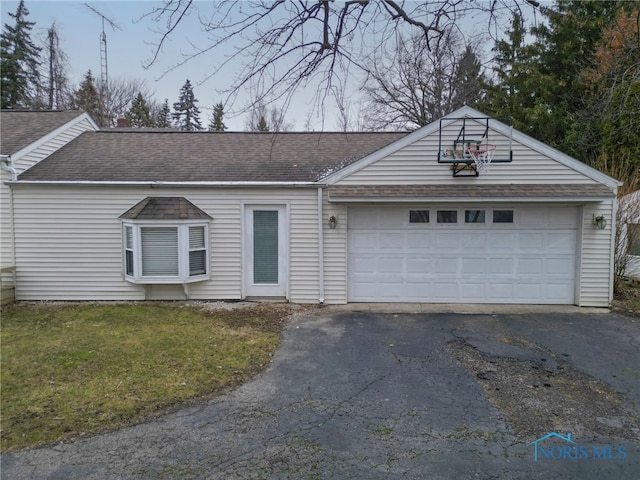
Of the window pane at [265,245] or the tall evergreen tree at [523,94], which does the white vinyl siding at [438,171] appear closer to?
the window pane at [265,245]

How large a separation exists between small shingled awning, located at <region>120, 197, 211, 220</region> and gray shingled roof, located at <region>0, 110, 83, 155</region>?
3.03 meters

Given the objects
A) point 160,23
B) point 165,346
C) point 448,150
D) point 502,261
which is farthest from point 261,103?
point 502,261

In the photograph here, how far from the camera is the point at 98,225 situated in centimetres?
845

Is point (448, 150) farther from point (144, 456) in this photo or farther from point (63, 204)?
point (63, 204)

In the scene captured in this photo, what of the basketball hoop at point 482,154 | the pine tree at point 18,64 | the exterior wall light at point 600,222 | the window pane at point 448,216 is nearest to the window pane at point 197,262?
the window pane at point 448,216

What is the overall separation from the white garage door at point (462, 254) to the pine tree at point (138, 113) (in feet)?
80.3

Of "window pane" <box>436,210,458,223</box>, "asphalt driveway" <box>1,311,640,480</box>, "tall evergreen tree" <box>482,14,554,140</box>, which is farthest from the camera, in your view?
"tall evergreen tree" <box>482,14,554,140</box>

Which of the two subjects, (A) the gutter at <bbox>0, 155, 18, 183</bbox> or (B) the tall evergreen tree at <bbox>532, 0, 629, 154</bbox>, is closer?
(A) the gutter at <bbox>0, 155, 18, 183</bbox>

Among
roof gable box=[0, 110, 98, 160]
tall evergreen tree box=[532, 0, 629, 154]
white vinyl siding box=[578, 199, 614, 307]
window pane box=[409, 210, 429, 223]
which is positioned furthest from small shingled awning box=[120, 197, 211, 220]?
tall evergreen tree box=[532, 0, 629, 154]

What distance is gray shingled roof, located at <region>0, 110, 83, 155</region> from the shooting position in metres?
8.73

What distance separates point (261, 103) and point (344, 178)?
12.7 ft

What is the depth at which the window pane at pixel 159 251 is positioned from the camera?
8133 mm

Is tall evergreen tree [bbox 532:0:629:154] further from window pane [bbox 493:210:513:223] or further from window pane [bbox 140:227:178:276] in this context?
window pane [bbox 140:227:178:276]

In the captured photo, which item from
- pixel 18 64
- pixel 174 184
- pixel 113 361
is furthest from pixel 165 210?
pixel 18 64
